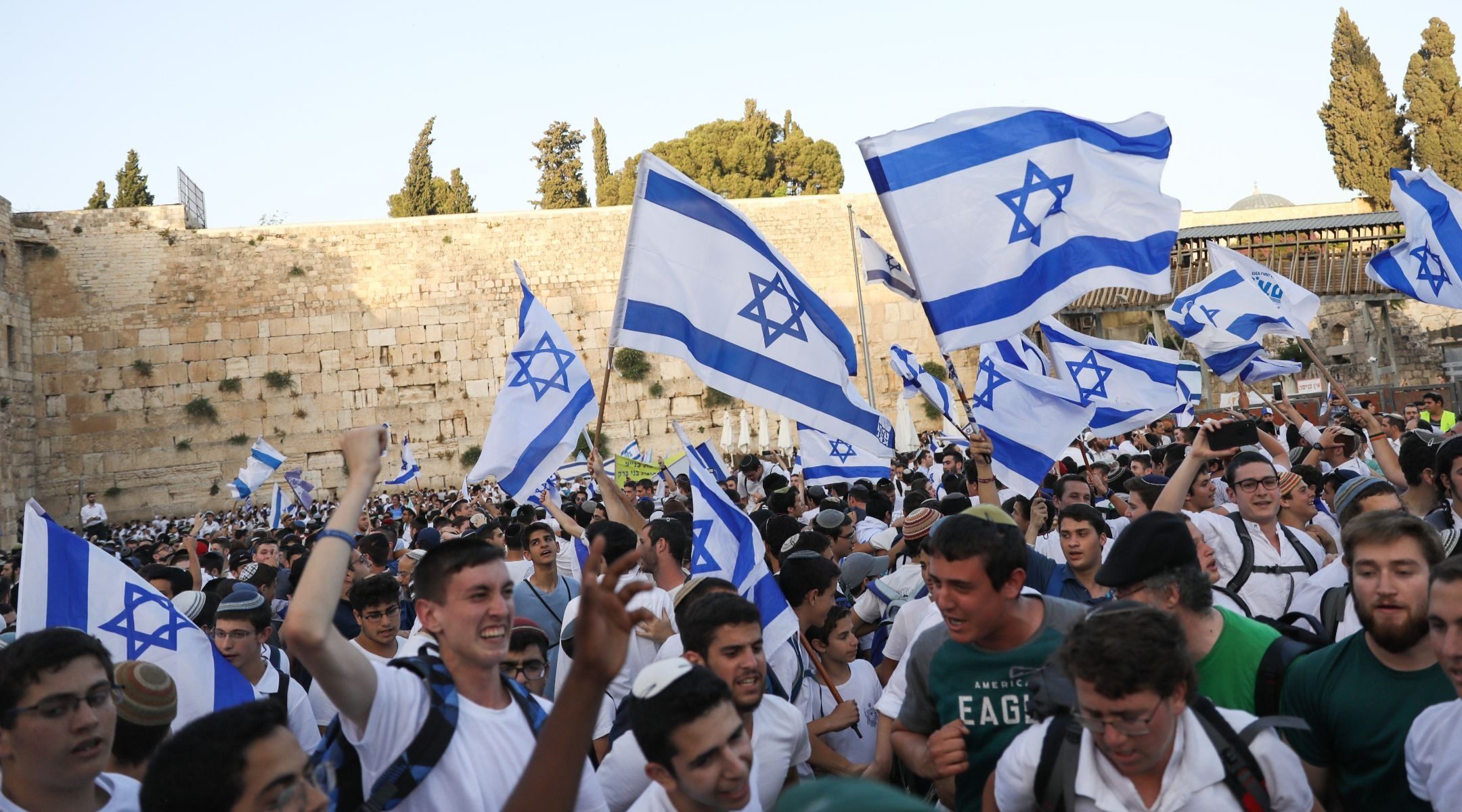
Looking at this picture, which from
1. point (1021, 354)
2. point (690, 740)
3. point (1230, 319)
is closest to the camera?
point (690, 740)

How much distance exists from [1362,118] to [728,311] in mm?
32304

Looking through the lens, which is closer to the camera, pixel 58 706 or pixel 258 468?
pixel 58 706

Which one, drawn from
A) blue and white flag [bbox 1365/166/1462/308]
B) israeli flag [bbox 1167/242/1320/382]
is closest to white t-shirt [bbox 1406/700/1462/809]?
blue and white flag [bbox 1365/166/1462/308]

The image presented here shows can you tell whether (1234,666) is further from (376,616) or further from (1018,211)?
(376,616)

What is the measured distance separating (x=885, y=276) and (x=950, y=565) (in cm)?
473

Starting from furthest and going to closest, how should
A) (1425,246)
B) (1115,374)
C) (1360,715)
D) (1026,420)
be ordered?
(1115,374) → (1425,246) → (1026,420) → (1360,715)

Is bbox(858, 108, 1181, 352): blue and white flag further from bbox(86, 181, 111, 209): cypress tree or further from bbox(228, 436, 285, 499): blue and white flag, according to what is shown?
bbox(86, 181, 111, 209): cypress tree

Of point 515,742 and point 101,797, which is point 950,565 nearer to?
point 515,742

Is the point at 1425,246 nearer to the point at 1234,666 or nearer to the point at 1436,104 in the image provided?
the point at 1234,666

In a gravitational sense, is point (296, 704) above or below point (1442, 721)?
below

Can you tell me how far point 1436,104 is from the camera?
30797mm

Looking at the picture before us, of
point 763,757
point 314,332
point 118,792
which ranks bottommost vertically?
point 763,757

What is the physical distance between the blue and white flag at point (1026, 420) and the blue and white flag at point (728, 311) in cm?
91

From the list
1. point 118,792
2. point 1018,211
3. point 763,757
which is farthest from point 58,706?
point 1018,211
